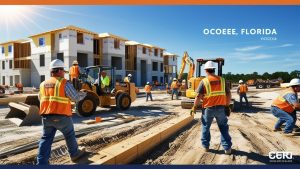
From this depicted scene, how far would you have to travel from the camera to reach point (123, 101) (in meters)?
10.6

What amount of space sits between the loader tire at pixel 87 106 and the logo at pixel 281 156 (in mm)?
6249

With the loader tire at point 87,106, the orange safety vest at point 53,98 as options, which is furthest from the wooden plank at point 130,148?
the loader tire at point 87,106

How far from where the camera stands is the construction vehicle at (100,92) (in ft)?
29.7

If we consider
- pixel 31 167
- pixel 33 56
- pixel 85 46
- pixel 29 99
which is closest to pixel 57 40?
pixel 85 46

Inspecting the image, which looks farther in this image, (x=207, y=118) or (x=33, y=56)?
(x=33, y=56)

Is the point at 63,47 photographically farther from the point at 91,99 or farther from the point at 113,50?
the point at 91,99

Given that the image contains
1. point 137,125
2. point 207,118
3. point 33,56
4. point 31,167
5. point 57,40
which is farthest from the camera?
point 33,56

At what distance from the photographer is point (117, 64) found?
33812mm

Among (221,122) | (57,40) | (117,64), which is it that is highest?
(57,40)

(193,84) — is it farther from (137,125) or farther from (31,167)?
(31,167)

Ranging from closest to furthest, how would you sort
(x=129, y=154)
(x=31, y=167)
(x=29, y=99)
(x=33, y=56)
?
(x=31, y=167)
(x=129, y=154)
(x=29, y=99)
(x=33, y=56)

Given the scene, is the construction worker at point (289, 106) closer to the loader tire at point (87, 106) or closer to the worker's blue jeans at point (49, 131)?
the worker's blue jeans at point (49, 131)

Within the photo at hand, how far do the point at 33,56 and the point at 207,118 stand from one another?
104ft

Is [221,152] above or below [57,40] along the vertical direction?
below
